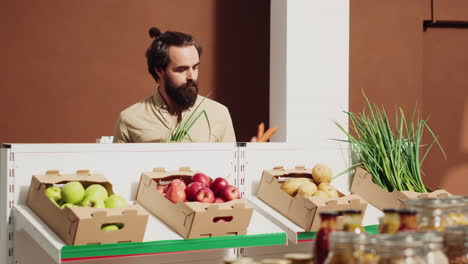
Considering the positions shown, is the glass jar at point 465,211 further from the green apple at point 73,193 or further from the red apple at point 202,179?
the green apple at point 73,193

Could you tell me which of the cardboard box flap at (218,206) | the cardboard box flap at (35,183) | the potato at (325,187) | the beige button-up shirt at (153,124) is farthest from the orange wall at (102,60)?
the cardboard box flap at (218,206)

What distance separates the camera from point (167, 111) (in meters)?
3.64

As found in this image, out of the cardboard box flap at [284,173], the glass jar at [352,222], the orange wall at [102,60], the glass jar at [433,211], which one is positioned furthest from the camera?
the orange wall at [102,60]

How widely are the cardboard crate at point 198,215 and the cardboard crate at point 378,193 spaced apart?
686 millimetres

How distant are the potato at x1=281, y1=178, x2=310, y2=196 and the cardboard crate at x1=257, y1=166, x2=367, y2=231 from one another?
26 mm

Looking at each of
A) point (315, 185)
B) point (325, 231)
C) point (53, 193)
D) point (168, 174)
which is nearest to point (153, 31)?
point (168, 174)

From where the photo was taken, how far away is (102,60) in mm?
5043

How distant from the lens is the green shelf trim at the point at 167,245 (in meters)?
2.06

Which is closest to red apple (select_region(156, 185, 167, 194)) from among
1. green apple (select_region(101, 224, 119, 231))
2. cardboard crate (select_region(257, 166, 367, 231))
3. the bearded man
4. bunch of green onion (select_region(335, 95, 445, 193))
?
green apple (select_region(101, 224, 119, 231))

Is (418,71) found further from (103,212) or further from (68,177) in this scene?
(103,212)

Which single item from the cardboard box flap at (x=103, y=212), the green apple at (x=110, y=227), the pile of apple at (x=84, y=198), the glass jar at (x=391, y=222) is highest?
the glass jar at (x=391, y=222)

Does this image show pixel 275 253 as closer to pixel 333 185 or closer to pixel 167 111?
pixel 333 185

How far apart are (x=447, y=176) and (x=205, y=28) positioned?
253 centimetres

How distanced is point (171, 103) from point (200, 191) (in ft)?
4.53
